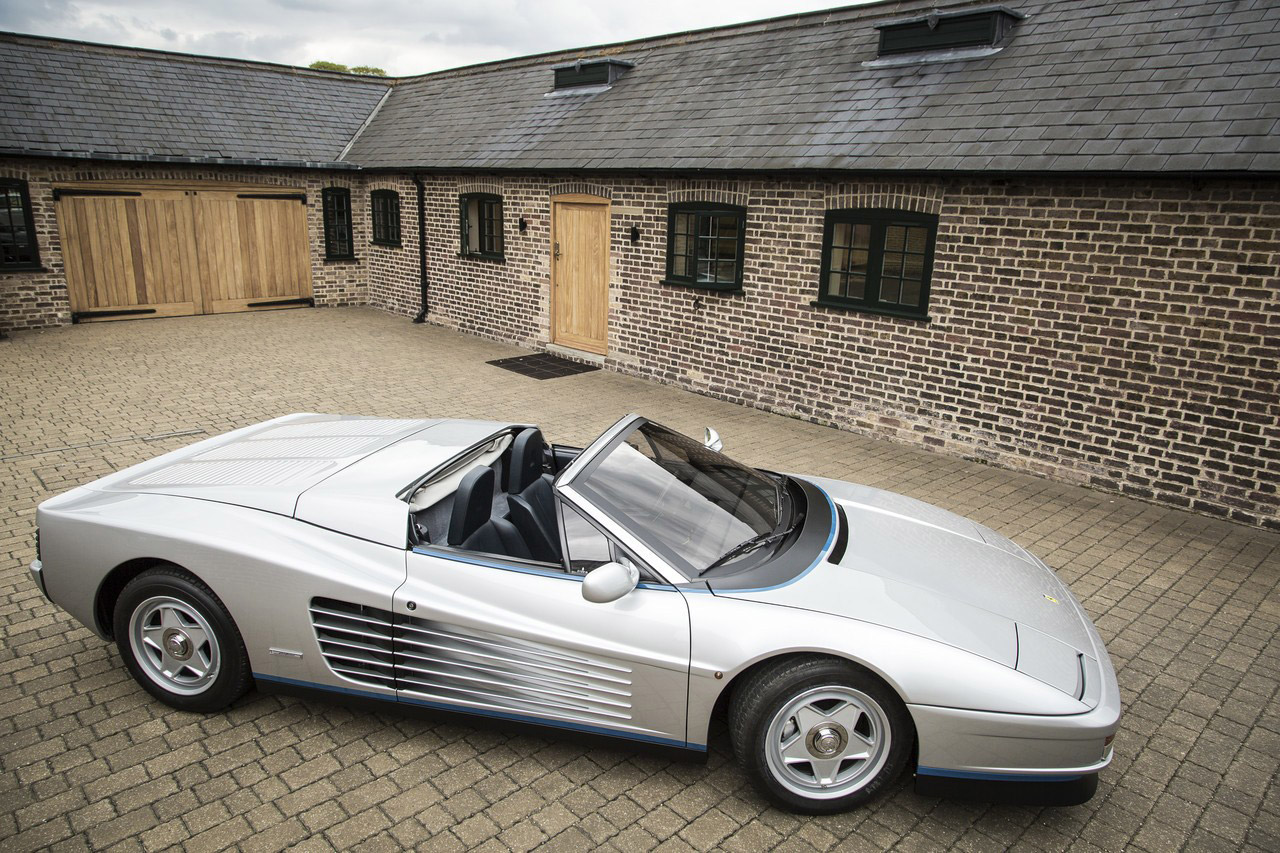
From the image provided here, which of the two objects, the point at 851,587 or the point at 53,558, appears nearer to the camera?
the point at 851,587

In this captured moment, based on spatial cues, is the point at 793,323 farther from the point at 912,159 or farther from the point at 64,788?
the point at 64,788

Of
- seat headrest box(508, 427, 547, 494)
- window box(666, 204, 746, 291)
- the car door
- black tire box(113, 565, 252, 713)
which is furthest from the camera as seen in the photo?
window box(666, 204, 746, 291)

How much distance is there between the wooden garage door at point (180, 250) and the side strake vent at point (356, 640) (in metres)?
14.0

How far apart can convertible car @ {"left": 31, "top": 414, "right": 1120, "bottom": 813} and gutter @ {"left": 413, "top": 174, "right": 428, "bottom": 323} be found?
1179cm

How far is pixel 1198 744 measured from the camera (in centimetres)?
387

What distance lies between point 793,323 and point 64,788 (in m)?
8.03

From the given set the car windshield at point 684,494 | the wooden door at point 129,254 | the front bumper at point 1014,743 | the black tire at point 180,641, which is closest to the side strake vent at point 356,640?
the black tire at point 180,641

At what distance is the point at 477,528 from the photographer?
12.5 feet

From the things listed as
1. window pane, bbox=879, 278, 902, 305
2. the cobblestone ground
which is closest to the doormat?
window pane, bbox=879, 278, 902, 305

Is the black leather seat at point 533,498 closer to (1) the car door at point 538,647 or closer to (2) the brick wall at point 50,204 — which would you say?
(1) the car door at point 538,647

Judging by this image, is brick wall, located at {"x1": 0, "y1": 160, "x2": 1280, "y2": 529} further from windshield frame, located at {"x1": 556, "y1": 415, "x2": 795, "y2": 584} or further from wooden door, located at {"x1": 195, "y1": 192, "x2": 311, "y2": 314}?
wooden door, located at {"x1": 195, "y1": 192, "x2": 311, "y2": 314}

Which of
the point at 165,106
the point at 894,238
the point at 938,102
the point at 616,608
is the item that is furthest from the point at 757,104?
the point at 165,106

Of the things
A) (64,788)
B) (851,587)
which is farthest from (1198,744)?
(64,788)

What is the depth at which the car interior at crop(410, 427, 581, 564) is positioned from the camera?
3.73m
